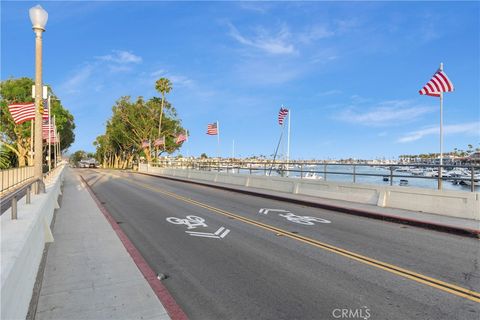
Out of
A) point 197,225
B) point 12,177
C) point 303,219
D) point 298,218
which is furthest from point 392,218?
point 12,177

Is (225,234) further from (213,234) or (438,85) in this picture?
(438,85)

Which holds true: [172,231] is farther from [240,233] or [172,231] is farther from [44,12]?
[44,12]

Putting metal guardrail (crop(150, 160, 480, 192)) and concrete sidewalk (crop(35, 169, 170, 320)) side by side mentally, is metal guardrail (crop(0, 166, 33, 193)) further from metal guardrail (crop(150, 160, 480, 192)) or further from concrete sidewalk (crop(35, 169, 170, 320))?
metal guardrail (crop(150, 160, 480, 192))

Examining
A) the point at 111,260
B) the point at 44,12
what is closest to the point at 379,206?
the point at 111,260

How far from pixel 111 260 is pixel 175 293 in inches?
77.0

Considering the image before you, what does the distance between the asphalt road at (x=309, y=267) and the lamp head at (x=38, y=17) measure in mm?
6678

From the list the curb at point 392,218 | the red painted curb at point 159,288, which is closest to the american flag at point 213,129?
the curb at point 392,218

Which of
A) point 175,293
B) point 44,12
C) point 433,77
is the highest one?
point 44,12

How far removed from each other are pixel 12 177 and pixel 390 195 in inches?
749

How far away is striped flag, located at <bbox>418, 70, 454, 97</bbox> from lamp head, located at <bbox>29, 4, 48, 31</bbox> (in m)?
14.8

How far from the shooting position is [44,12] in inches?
468

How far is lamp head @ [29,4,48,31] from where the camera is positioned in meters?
11.6

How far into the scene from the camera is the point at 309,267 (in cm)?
693

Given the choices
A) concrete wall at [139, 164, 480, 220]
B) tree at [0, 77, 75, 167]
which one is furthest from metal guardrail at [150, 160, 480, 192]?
tree at [0, 77, 75, 167]
